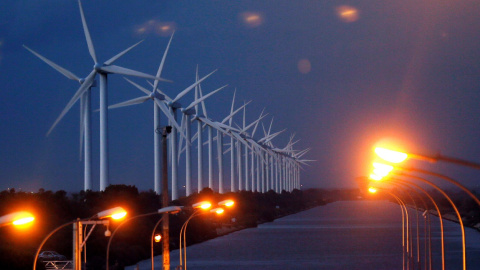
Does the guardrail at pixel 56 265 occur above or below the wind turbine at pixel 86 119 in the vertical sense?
below

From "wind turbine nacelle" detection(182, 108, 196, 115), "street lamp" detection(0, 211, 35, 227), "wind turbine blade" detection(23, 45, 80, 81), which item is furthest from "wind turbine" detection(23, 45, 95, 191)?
"street lamp" detection(0, 211, 35, 227)

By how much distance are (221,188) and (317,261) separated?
5154 centimetres

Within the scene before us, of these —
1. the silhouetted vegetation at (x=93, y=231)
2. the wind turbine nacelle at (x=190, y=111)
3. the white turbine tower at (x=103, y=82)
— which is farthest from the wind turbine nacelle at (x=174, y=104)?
the white turbine tower at (x=103, y=82)

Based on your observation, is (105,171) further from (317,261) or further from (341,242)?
(341,242)

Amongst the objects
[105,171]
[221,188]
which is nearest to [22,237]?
[105,171]

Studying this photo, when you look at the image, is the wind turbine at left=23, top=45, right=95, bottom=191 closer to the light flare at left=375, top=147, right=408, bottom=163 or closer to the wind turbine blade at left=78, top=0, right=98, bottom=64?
the wind turbine blade at left=78, top=0, right=98, bottom=64

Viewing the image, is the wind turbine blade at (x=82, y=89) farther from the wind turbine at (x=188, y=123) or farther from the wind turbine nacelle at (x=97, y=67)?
the wind turbine at (x=188, y=123)

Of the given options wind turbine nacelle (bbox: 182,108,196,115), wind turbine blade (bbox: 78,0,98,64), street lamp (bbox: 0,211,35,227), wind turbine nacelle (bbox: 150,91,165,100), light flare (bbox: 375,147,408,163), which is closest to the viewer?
light flare (bbox: 375,147,408,163)

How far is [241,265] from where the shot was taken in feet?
232

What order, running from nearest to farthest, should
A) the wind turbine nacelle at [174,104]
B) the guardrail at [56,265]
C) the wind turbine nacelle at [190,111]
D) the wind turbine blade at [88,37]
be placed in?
the guardrail at [56,265] → the wind turbine blade at [88,37] → the wind turbine nacelle at [174,104] → the wind turbine nacelle at [190,111]

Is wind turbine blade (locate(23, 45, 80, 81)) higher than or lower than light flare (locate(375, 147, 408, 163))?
higher

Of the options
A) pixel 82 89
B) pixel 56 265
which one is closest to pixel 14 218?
pixel 56 265

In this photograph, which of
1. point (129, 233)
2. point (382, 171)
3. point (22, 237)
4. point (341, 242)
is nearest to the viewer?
point (382, 171)

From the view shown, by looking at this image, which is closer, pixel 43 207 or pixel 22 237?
pixel 22 237
